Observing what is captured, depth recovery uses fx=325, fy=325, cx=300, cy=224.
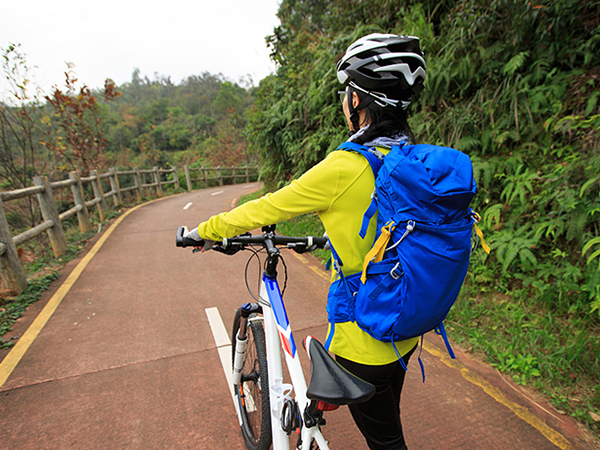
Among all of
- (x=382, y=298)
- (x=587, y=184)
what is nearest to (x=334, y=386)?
(x=382, y=298)

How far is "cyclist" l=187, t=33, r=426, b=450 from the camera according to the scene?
3.99 feet

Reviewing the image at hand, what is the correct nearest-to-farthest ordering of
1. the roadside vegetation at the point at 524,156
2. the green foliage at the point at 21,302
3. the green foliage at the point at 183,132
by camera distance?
1. the roadside vegetation at the point at 524,156
2. the green foliage at the point at 21,302
3. the green foliage at the point at 183,132

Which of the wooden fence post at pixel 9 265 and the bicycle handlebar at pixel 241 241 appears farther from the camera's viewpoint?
the wooden fence post at pixel 9 265

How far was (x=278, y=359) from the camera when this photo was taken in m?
1.68

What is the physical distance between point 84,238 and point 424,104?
24.0 ft

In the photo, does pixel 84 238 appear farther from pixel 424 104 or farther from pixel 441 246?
pixel 441 246

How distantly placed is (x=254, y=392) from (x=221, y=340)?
1.34m

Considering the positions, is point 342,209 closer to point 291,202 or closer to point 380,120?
point 291,202

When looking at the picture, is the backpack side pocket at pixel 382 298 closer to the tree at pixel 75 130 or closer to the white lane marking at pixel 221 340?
the white lane marking at pixel 221 340

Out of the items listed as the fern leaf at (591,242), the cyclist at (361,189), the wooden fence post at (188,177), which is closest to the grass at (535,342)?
the fern leaf at (591,242)

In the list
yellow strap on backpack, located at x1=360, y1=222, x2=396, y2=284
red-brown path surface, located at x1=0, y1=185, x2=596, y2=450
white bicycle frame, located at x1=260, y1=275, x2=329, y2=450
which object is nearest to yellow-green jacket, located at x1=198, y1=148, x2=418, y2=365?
yellow strap on backpack, located at x1=360, y1=222, x2=396, y2=284

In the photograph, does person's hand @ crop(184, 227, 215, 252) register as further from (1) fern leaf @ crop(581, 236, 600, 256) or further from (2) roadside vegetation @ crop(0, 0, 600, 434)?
(1) fern leaf @ crop(581, 236, 600, 256)

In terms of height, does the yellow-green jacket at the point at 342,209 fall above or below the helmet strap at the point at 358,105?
below

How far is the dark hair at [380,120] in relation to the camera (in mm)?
1278
